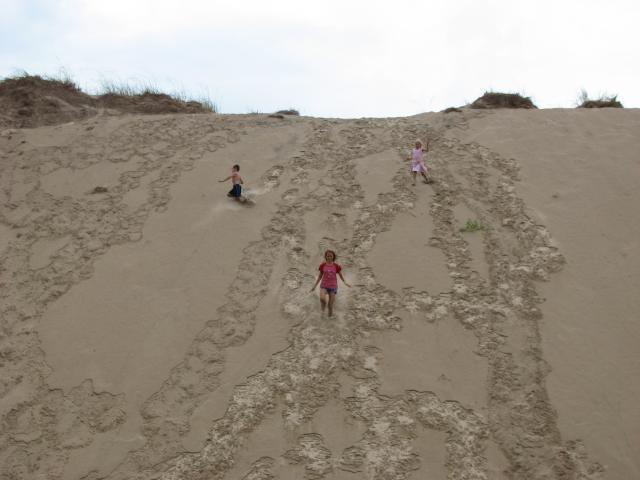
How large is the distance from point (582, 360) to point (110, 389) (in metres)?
4.66

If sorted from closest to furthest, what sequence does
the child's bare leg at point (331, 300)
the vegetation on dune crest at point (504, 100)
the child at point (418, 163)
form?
the child's bare leg at point (331, 300) < the child at point (418, 163) < the vegetation on dune crest at point (504, 100)

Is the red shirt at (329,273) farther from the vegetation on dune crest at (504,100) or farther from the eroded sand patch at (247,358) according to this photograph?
the vegetation on dune crest at (504,100)

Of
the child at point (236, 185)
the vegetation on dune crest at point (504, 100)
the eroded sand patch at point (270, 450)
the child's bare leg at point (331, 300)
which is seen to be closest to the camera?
the eroded sand patch at point (270, 450)

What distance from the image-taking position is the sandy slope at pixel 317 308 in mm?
5266

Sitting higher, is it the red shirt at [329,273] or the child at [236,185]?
the child at [236,185]

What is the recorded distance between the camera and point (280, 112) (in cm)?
1156

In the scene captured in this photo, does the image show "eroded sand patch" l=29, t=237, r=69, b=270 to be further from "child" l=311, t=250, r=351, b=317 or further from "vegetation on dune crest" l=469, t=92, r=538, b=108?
"vegetation on dune crest" l=469, t=92, r=538, b=108

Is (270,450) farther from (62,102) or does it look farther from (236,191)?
(62,102)

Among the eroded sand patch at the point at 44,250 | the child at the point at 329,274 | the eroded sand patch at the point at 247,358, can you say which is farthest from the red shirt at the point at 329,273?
the eroded sand patch at the point at 44,250

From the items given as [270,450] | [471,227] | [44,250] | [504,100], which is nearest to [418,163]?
[471,227]

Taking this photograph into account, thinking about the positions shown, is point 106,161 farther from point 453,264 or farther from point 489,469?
point 489,469

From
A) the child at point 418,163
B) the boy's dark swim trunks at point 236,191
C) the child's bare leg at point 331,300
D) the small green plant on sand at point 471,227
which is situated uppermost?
the child at point 418,163

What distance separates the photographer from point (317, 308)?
658 centimetres

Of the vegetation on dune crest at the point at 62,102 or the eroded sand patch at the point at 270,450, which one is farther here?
the vegetation on dune crest at the point at 62,102
